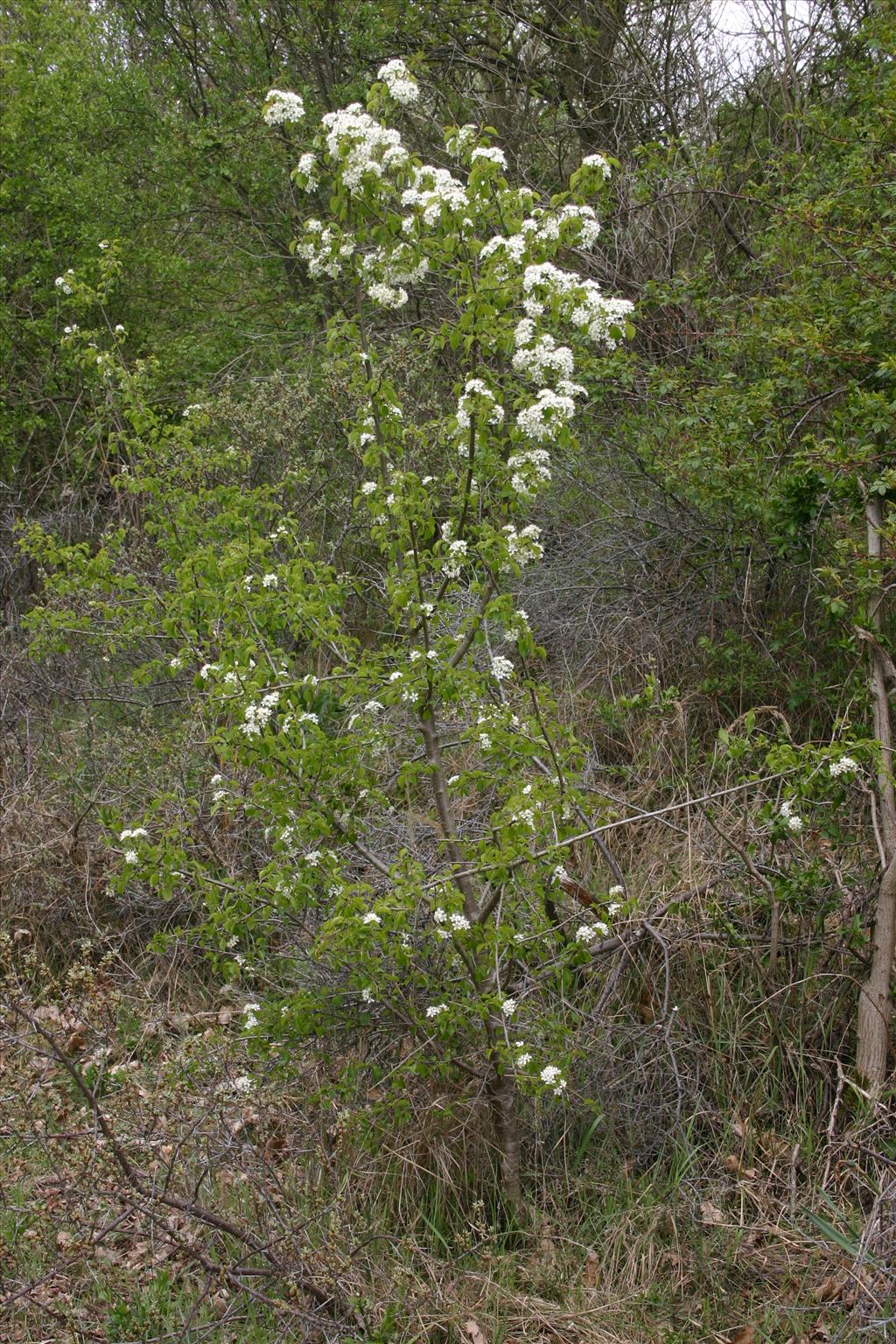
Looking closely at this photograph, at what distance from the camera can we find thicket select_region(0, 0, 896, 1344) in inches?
133

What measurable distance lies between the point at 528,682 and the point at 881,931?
146 cm

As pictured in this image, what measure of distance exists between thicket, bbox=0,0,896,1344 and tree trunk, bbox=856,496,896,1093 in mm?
14

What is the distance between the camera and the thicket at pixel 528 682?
11.1 ft

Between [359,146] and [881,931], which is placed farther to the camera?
[881,931]

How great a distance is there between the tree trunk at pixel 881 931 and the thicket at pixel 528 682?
14 mm

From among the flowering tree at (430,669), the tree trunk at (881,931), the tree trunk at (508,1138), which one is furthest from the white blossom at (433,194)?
the tree trunk at (508,1138)

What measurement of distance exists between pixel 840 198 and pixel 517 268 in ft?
8.34

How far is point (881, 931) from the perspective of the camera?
12.8 feet

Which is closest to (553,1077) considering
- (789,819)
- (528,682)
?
(789,819)

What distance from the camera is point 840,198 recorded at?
512 centimetres

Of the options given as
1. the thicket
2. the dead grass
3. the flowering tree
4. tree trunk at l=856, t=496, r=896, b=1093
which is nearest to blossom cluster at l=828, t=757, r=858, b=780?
the thicket

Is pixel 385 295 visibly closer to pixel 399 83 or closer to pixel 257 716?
pixel 399 83

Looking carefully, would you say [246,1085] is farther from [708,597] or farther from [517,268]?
[708,597]

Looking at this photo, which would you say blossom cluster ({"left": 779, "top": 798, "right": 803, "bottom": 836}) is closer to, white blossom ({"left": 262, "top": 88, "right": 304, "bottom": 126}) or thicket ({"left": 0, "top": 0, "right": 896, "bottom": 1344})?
thicket ({"left": 0, "top": 0, "right": 896, "bottom": 1344})
